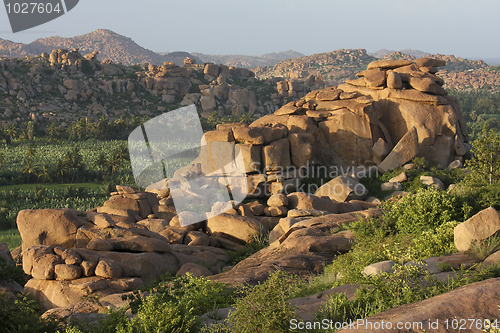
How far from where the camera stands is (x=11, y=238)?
76.2 feet

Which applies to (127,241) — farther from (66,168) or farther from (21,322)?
(66,168)

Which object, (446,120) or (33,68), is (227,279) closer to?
(446,120)

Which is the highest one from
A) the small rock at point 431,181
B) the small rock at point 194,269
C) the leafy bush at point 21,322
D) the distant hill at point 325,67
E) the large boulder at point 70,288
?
the distant hill at point 325,67

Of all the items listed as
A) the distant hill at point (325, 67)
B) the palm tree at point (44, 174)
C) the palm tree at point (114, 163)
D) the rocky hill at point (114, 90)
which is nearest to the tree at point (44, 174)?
the palm tree at point (44, 174)

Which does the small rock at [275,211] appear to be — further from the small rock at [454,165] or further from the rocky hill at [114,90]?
the rocky hill at [114,90]

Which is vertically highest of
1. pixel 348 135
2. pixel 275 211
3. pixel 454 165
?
pixel 348 135

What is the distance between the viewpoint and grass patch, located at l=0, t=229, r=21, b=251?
21.7m

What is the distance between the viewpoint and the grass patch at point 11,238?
21.7 metres

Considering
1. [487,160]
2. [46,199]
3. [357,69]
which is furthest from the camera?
[357,69]

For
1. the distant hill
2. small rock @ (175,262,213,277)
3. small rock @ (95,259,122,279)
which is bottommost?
small rock @ (175,262,213,277)

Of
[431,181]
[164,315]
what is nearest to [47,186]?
[431,181]

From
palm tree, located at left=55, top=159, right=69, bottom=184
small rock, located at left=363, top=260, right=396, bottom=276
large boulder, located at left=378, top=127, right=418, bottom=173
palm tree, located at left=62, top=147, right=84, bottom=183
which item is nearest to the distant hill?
palm tree, located at left=62, top=147, right=84, bottom=183

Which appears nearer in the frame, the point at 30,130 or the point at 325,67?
the point at 30,130

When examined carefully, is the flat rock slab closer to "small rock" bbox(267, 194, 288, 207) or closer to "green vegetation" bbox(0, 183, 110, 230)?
"small rock" bbox(267, 194, 288, 207)
